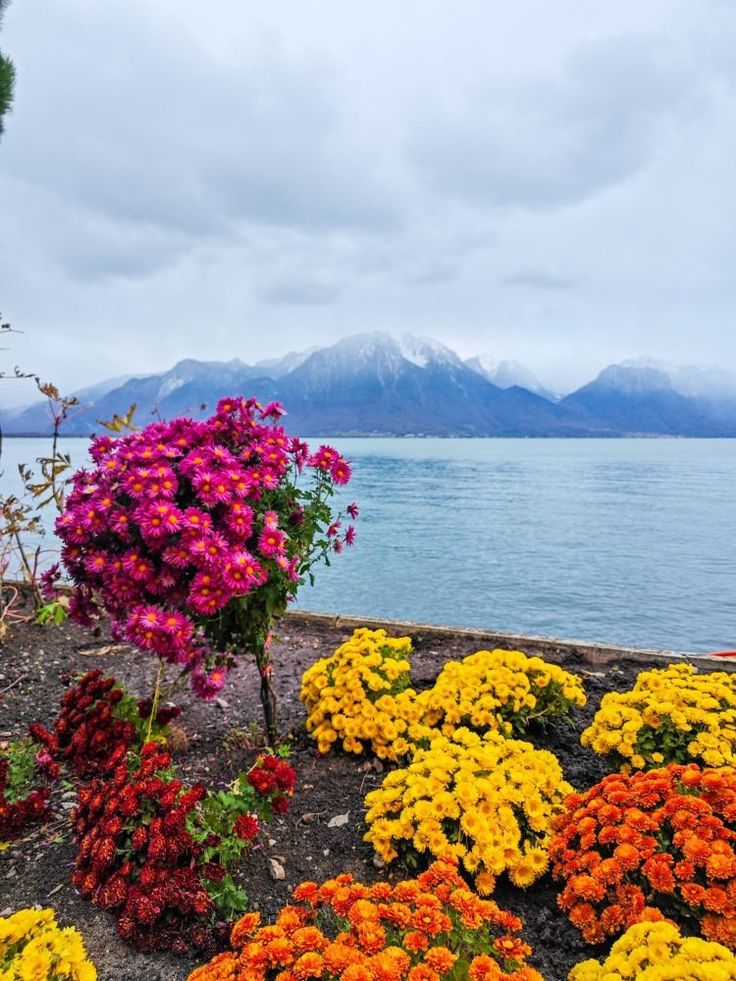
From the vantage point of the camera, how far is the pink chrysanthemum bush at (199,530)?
2736 mm

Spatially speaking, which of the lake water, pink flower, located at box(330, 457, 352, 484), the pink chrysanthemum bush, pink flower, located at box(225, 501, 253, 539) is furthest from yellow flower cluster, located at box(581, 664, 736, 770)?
the lake water

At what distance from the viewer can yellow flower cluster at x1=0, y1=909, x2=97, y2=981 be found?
1.63 meters

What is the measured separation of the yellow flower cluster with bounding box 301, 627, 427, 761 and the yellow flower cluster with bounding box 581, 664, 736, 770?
1.03m

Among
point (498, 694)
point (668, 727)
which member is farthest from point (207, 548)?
point (668, 727)

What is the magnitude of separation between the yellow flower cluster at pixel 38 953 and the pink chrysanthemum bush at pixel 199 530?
114 cm

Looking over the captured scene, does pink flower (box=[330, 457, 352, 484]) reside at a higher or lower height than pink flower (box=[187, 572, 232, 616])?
higher

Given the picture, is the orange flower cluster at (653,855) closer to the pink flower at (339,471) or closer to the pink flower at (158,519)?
the pink flower at (339,471)

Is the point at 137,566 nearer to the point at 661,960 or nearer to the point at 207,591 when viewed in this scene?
the point at 207,591

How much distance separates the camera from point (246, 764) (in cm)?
363

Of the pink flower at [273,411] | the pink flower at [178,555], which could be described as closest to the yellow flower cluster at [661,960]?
the pink flower at [178,555]

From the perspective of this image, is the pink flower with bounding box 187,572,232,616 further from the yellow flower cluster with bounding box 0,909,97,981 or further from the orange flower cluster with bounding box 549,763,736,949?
the orange flower cluster with bounding box 549,763,736,949

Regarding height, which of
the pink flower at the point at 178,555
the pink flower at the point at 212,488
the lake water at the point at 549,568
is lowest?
the lake water at the point at 549,568

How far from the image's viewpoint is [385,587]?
554 inches

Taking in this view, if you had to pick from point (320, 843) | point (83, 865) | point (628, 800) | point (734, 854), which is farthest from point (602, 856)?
point (83, 865)
